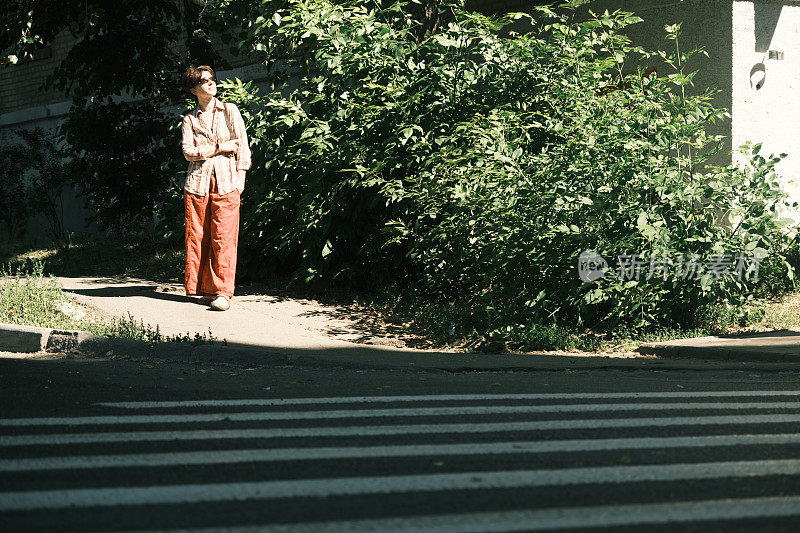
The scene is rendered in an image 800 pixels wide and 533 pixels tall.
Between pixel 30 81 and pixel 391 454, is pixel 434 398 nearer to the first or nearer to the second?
pixel 391 454

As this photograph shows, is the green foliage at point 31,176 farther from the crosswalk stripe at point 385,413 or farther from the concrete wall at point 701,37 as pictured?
the crosswalk stripe at point 385,413

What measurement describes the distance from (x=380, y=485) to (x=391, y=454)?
59cm

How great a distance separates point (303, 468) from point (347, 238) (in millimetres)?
7391

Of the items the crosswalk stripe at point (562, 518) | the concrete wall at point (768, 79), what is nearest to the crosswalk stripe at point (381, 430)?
the crosswalk stripe at point (562, 518)

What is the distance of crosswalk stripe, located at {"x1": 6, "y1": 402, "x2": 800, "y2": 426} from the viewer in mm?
5445

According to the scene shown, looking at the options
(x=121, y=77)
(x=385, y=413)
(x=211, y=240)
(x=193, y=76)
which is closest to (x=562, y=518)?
(x=385, y=413)

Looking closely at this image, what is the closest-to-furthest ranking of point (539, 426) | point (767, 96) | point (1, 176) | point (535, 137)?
point (539, 426), point (535, 137), point (767, 96), point (1, 176)

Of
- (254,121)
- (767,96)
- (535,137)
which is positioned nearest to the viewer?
(535,137)

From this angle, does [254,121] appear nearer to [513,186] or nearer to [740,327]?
[513,186]

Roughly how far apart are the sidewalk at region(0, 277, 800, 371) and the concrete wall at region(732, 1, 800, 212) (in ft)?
13.3

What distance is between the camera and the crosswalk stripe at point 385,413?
5.45 m

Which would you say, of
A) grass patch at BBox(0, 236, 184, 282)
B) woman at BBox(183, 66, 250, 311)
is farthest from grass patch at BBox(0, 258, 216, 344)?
grass patch at BBox(0, 236, 184, 282)

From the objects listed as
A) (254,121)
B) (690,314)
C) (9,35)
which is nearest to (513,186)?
(690,314)

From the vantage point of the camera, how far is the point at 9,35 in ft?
49.8
